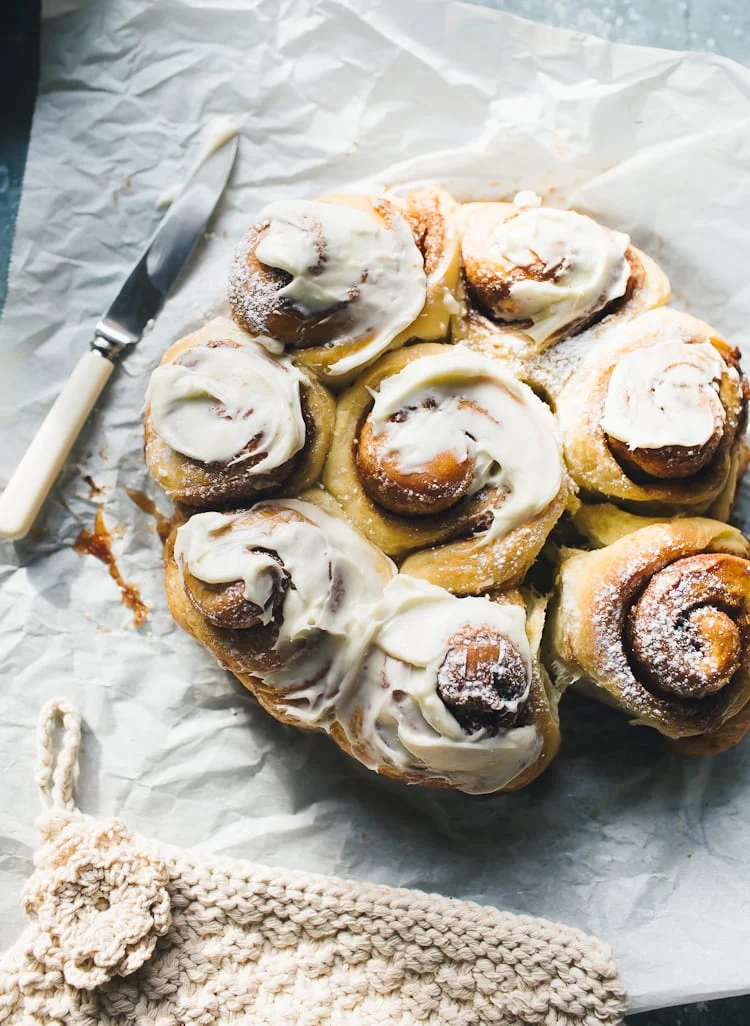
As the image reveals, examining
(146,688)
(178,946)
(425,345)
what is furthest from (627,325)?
(178,946)

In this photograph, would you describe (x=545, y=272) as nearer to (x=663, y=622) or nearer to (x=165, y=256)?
(x=663, y=622)

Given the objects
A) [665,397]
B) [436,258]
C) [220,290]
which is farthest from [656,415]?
[220,290]

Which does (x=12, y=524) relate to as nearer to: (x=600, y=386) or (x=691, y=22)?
(x=600, y=386)

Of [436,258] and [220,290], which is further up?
[436,258]

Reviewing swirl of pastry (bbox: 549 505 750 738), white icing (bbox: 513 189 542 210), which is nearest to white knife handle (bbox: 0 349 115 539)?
white icing (bbox: 513 189 542 210)

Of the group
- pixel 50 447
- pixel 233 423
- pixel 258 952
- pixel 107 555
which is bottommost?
pixel 258 952

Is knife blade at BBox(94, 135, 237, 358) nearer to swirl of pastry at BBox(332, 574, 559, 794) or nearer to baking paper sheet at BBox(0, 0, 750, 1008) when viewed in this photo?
baking paper sheet at BBox(0, 0, 750, 1008)
